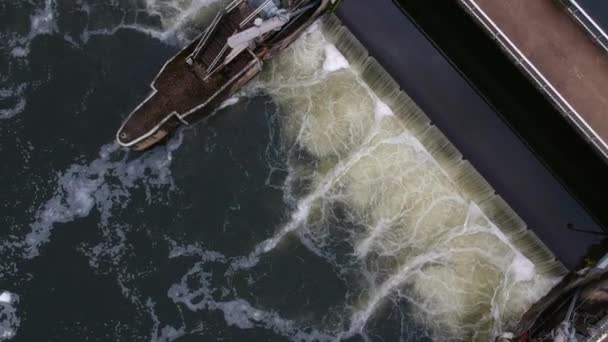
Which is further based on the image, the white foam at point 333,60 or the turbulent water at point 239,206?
the white foam at point 333,60

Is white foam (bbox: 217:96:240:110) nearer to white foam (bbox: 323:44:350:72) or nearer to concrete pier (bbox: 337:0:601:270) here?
white foam (bbox: 323:44:350:72)

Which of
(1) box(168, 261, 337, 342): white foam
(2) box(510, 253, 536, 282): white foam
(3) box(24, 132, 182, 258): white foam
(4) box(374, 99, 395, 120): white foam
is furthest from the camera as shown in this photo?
(4) box(374, 99, 395, 120): white foam

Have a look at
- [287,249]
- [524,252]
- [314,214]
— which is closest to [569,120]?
[524,252]

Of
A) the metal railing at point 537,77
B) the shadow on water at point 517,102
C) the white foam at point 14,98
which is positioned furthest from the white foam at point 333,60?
the white foam at point 14,98

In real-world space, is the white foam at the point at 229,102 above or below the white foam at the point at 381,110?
above

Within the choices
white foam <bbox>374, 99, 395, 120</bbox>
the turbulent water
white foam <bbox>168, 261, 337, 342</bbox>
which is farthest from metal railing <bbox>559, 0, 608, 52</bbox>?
white foam <bbox>168, 261, 337, 342</bbox>

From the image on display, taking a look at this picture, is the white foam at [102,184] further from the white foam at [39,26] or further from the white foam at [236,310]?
the white foam at [39,26]
